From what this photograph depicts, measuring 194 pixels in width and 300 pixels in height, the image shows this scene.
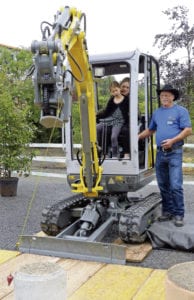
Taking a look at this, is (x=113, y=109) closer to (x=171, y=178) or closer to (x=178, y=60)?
(x=171, y=178)

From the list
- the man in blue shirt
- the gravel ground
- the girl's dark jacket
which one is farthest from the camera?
the girl's dark jacket

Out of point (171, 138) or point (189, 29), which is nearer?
point (171, 138)

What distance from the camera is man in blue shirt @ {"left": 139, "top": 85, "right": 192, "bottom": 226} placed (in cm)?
652

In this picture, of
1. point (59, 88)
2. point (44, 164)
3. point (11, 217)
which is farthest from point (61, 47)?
point (44, 164)

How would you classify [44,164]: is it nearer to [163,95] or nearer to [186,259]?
[163,95]

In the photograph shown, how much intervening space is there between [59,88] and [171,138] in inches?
95.5

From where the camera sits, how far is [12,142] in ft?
32.2

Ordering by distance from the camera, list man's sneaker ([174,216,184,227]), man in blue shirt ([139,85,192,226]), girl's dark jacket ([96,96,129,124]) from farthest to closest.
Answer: girl's dark jacket ([96,96,129,124]) → man in blue shirt ([139,85,192,226]) → man's sneaker ([174,216,184,227])

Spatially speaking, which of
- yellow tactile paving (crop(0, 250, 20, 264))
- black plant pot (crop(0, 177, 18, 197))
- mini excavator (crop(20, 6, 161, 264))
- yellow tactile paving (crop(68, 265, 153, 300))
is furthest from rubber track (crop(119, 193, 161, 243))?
black plant pot (crop(0, 177, 18, 197))

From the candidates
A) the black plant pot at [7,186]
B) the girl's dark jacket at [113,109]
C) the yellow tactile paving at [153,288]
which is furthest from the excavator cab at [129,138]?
the black plant pot at [7,186]

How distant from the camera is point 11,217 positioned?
26.5 feet

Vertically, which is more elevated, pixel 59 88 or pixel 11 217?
Result: pixel 59 88

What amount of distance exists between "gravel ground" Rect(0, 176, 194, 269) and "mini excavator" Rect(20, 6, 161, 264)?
17.1 inches

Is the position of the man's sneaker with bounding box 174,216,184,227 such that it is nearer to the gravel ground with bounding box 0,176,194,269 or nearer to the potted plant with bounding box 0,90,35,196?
the gravel ground with bounding box 0,176,194,269
